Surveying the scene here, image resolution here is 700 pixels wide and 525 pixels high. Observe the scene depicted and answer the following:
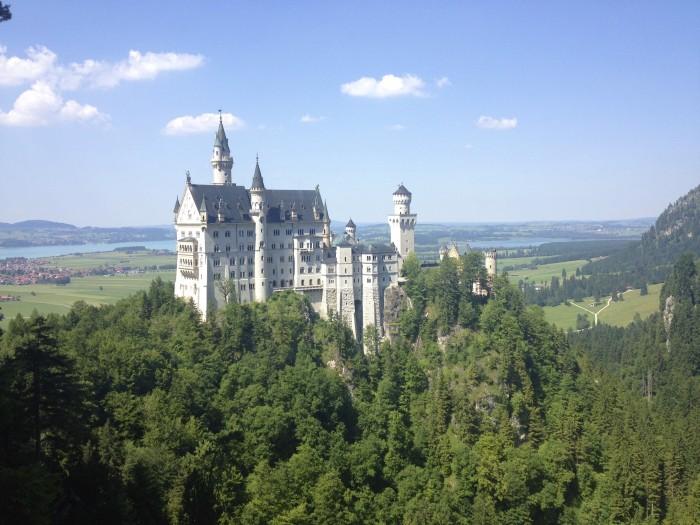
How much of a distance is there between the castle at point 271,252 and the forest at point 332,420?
320 centimetres

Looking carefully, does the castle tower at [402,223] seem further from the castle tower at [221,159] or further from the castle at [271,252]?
the castle tower at [221,159]

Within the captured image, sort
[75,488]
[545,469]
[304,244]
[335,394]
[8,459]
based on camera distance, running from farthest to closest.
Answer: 1. [304,244]
2. [335,394]
3. [545,469]
4. [75,488]
5. [8,459]

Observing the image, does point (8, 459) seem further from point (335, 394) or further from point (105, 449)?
point (335, 394)

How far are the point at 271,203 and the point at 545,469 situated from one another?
168ft

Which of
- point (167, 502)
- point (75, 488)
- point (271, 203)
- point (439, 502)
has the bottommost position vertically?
point (439, 502)

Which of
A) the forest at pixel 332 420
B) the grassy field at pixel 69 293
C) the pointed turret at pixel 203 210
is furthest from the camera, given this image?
the grassy field at pixel 69 293

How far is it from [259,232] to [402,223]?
2321 centimetres

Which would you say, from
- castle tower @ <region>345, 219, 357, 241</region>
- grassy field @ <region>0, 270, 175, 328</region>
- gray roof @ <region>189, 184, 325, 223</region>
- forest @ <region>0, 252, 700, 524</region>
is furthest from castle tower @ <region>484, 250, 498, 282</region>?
grassy field @ <region>0, 270, 175, 328</region>

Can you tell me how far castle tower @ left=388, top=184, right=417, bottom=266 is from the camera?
10144 centimetres

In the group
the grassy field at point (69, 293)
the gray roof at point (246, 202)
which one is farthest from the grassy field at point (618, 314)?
the grassy field at point (69, 293)

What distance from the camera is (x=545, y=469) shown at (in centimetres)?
7169

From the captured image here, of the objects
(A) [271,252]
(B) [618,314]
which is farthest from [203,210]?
(B) [618,314]

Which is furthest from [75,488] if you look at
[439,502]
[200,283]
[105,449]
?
[200,283]

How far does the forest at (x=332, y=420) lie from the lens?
1682 inches
